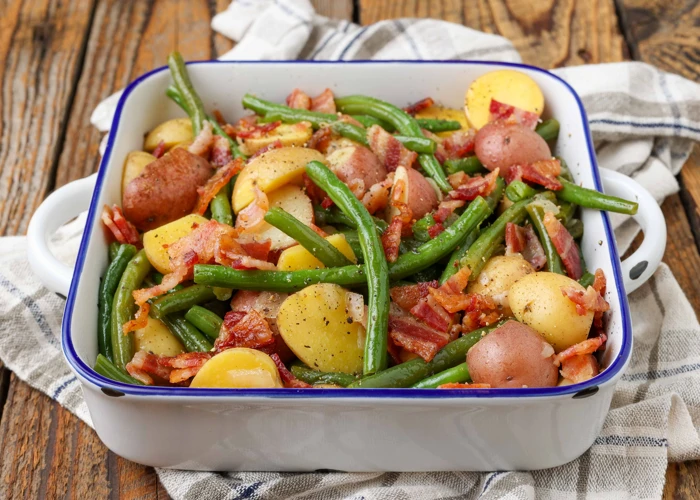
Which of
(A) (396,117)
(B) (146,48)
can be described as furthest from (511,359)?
(B) (146,48)

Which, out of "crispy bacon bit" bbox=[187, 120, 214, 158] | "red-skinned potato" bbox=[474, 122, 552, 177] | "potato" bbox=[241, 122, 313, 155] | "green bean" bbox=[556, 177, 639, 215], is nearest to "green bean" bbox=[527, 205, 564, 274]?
"green bean" bbox=[556, 177, 639, 215]

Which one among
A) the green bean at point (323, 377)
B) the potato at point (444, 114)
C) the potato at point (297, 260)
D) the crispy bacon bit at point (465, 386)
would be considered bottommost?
the green bean at point (323, 377)

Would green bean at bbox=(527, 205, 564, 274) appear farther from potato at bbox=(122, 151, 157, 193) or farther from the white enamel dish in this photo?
potato at bbox=(122, 151, 157, 193)

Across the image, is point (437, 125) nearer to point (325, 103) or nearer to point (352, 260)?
point (325, 103)

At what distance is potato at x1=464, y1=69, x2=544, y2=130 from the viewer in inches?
133

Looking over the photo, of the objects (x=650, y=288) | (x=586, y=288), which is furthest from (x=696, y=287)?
(x=586, y=288)

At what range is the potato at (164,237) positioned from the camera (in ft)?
9.32

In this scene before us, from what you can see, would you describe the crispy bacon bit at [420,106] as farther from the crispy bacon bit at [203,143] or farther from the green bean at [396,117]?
the crispy bacon bit at [203,143]

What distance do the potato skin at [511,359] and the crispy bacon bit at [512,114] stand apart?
43.2 inches

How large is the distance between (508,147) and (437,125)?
1.35 feet

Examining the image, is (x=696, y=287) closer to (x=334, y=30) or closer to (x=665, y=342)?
(x=665, y=342)

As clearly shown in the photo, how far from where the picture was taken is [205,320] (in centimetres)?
270

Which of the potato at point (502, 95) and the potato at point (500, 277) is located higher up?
the potato at point (502, 95)

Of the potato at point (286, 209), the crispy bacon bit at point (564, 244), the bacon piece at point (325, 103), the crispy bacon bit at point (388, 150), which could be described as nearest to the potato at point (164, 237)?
the potato at point (286, 209)
